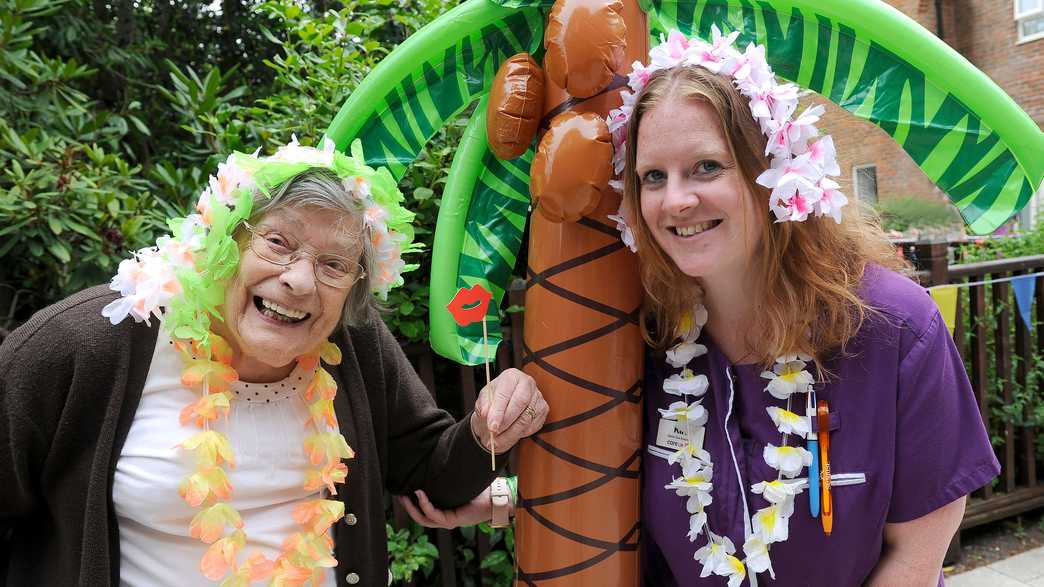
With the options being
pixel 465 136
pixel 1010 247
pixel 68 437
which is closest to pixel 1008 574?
pixel 1010 247

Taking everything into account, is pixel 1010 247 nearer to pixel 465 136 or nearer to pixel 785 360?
pixel 785 360

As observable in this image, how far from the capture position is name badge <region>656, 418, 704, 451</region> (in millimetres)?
1487

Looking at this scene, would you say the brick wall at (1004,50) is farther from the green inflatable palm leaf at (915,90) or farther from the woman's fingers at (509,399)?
the woman's fingers at (509,399)

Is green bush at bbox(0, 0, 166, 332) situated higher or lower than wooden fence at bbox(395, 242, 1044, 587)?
higher

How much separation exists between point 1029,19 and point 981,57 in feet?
3.06

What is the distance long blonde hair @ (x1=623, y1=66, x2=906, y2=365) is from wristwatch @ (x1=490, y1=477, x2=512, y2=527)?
28.6 inches

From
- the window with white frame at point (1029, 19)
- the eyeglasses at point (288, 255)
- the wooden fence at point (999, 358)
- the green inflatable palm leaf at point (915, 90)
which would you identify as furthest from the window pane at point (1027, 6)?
the eyeglasses at point (288, 255)

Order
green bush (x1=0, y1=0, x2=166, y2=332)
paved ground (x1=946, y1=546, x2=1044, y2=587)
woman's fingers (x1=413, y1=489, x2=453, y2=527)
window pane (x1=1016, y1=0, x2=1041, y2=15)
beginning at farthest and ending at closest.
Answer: window pane (x1=1016, y1=0, x2=1041, y2=15)
paved ground (x1=946, y1=546, x2=1044, y2=587)
green bush (x1=0, y1=0, x2=166, y2=332)
woman's fingers (x1=413, y1=489, x2=453, y2=527)

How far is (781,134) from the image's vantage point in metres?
1.30

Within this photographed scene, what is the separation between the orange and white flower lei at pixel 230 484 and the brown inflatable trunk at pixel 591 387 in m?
0.47

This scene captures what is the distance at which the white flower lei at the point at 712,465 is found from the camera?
137cm

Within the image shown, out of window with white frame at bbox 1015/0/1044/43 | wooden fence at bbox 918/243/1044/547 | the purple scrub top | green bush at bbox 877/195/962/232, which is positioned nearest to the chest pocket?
the purple scrub top

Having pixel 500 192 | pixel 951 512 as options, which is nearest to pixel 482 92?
pixel 500 192

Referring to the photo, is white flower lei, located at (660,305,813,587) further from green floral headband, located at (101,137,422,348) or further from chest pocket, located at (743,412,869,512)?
green floral headband, located at (101,137,422,348)
